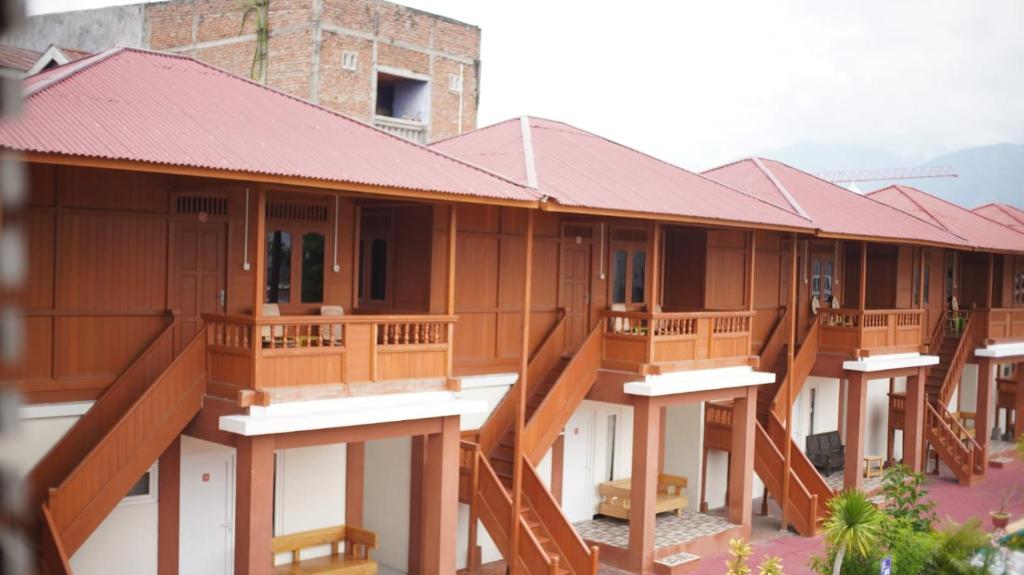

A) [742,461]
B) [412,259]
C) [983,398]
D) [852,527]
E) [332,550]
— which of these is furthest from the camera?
[983,398]

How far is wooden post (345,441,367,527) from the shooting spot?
1741 cm

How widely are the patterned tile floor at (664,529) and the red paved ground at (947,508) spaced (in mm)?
647

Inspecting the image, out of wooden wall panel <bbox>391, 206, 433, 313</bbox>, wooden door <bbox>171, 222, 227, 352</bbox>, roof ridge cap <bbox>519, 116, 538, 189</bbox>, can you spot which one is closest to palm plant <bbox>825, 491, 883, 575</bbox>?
roof ridge cap <bbox>519, 116, 538, 189</bbox>

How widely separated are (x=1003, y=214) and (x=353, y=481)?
3176 cm

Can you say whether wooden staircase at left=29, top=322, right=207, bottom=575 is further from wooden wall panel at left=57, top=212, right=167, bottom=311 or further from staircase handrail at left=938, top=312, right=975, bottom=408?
staircase handrail at left=938, top=312, right=975, bottom=408

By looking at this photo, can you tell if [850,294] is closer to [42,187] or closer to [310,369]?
[310,369]

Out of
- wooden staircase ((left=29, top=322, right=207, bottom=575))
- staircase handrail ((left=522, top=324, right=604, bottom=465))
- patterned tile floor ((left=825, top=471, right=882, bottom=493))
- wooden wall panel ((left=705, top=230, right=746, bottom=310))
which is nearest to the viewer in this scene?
wooden staircase ((left=29, top=322, right=207, bottom=575))

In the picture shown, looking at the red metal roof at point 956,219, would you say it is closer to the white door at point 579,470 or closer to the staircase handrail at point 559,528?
the white door at point 579,470

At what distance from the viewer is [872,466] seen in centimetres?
2827

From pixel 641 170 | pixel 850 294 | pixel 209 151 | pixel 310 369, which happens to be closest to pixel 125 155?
pixel 209 151

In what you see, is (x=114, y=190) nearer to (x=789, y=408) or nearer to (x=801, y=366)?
(x=789, y=408)

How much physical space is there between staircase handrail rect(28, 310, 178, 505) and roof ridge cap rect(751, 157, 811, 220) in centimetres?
1431

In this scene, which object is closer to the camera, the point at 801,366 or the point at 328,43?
the point at 801,366

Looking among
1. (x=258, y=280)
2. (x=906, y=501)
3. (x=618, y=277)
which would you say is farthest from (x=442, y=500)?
(x=906, y=501)
